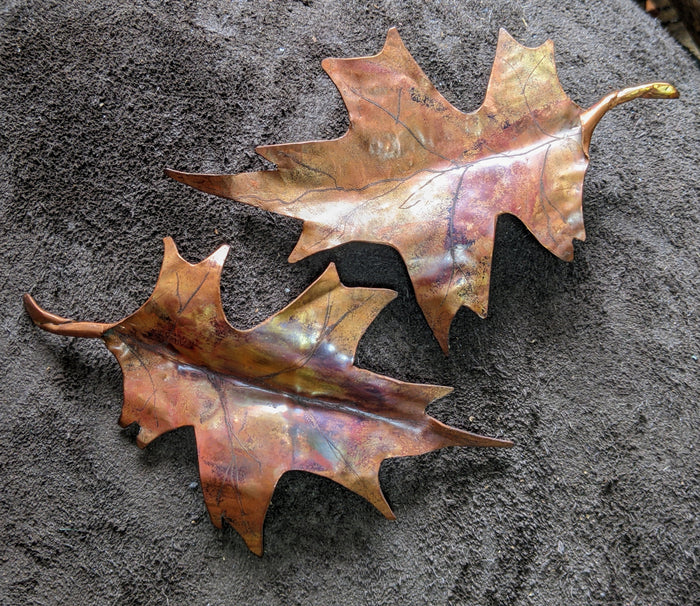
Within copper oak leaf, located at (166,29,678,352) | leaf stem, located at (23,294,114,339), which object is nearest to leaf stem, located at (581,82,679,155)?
copper oak leaf, located at (166,29,678,352)

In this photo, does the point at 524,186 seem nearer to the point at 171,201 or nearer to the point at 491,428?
the point at 491,428

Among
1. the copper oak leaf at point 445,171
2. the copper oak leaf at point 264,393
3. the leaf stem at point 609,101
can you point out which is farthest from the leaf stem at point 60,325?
the leaf stem at point 609,101

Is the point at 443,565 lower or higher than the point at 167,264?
lower

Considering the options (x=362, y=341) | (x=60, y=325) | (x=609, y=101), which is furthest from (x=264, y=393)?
(x=609, y=101)

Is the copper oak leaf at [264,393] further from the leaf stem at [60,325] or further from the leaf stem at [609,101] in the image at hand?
the leaf stem at [609,101]

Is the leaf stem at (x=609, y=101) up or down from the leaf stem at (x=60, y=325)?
up

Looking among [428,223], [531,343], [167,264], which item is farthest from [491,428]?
[167,264]

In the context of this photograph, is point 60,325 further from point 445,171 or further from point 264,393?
point 445,171
